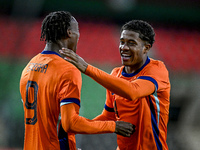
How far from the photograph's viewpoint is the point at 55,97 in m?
2.01

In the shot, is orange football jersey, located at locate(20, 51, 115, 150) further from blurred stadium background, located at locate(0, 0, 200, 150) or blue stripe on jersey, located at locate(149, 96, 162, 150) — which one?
blurred stadium background, located at locate(0, 0, 200, 150)

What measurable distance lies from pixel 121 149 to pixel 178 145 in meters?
3.35

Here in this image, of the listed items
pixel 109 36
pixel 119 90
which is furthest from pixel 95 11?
pixel 119 90

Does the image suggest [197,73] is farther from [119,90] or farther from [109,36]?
[119,90]

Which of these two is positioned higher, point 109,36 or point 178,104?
point 109,36

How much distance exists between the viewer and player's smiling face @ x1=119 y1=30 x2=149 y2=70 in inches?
97.0

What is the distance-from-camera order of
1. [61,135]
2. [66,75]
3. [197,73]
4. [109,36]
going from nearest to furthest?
1. [66,75]
2. [61,135]
3. [197,73]
4. [109,36]

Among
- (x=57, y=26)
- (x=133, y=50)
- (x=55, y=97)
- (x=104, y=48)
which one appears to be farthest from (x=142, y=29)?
(x=104, y=48)

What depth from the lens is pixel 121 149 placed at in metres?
2.52

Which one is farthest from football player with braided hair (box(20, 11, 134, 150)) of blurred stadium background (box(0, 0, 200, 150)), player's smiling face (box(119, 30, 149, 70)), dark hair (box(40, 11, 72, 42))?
blurred stadium background (box(0, 0, 200, 150))

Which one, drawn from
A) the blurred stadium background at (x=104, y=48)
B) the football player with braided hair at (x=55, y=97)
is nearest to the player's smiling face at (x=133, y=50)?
the football player with braided hair at (x=55, y=97)

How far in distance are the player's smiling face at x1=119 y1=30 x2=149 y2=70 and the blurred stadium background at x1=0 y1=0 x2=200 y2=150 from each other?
3.12m

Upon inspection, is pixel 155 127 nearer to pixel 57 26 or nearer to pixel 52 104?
pixel 52 104

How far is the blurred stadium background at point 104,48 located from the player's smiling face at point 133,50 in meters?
3.12
